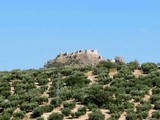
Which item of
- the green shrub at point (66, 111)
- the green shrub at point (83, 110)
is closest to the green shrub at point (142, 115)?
the green shrub at point (83, 110)

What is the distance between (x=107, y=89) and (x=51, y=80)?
9.20m

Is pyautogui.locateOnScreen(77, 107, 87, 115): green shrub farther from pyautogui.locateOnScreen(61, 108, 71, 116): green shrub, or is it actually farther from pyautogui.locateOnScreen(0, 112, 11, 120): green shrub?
pyautogui.locateOnScreen(0, 112, 11, 120): green shrub

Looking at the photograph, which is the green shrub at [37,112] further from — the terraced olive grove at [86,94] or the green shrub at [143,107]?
the green shrub at [143,107]

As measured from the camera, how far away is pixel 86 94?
150 feet

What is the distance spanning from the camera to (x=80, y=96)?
149 ft

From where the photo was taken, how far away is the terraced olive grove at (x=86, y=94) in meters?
41.2

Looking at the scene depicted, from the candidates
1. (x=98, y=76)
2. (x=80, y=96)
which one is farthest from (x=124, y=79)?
(x=80, y=96)

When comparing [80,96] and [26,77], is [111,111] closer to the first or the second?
[80,96]

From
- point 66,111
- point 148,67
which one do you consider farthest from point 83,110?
point 148,67

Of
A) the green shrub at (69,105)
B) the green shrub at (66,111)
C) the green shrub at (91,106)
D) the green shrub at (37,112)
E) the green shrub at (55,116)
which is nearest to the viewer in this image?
the green shrub at (55,116)

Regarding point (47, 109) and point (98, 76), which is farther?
point (98, 76)

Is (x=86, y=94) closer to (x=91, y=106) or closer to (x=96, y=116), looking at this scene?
(x=91, y=106)

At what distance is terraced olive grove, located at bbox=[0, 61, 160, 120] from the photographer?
1623 inches

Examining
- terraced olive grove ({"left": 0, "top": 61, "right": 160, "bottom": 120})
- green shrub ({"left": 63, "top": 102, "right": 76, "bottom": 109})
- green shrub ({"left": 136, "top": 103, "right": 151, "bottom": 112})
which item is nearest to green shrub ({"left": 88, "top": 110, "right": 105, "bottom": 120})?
terraced olive grove ({"left": 0, "top": 61, "right": 160, "bottom": 120})
